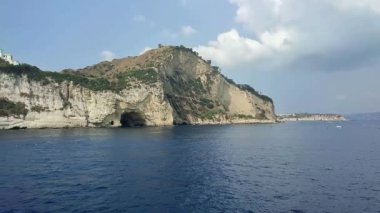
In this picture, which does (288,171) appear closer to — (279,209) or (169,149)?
(279,209)

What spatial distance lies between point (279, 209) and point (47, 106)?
352 ft

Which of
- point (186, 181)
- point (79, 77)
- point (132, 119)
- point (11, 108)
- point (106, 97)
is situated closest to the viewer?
point (186, 181)

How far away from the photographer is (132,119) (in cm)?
15262

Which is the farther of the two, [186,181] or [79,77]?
[79,77]

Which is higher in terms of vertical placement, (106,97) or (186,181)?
(106,97)

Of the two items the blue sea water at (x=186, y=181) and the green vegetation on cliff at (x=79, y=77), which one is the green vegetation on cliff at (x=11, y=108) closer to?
the green vegetation on cliff at (x=79, y=77)

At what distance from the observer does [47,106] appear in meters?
122

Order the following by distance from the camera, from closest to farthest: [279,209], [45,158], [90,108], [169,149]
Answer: [279,209], [45,158], [169,149], [90,108]

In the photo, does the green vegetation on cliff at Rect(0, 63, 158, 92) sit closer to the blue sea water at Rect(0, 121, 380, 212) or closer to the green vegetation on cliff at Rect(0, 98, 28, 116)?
the green vegetation on cliff at Rect(0, 98, 28, 116)

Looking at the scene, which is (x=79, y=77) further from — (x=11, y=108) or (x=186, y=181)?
(x=186, y=181)

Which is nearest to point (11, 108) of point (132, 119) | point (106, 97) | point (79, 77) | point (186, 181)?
point (79, 77)

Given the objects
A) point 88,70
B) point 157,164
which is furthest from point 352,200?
point 88,70

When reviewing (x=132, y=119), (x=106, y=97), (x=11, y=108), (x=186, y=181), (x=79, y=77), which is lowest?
(x=186, y=181)

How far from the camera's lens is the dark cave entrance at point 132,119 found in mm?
147975
